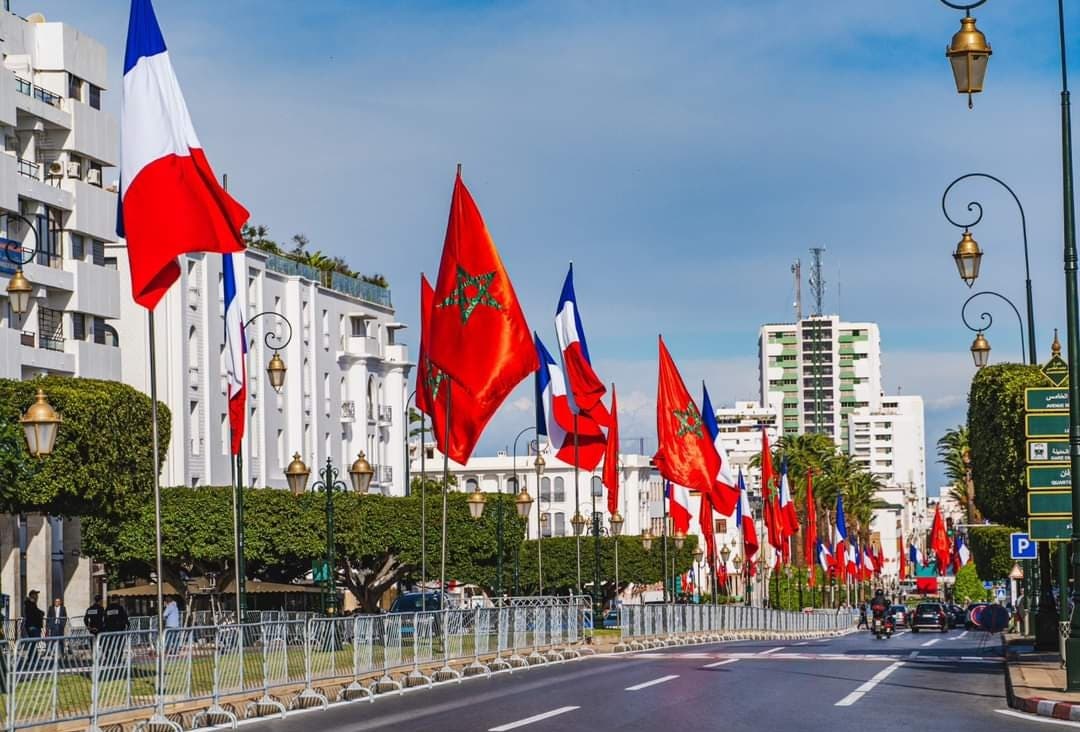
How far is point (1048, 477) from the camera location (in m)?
25.6

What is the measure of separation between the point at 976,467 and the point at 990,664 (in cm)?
566

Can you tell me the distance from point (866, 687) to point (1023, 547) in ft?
51.6

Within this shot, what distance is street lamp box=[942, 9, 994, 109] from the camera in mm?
20078

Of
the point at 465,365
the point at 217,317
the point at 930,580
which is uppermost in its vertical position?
the point at 217,317

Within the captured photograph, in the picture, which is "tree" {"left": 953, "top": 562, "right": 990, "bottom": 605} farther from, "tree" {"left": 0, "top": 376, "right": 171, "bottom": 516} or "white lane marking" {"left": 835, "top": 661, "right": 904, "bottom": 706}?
"white lane marking" {"left": 835, "top": 661, "right": 904, "bottom": 706}

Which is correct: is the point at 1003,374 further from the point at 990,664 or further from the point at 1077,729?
the point at 1077,729

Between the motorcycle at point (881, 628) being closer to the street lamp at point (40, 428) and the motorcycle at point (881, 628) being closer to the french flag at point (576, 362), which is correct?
the french flag at point (576, 362)

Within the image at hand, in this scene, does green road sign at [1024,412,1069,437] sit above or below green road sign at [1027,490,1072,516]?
→ above

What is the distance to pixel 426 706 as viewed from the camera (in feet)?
72.9

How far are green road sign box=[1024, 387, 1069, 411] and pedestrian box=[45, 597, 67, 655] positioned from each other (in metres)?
14.3

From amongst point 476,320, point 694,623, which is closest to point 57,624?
point 694,623

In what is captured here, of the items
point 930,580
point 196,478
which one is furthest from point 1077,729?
point 930,580

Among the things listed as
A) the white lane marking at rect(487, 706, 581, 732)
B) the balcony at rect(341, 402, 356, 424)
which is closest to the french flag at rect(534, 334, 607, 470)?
the white lane marking at rect(487, 706, 581, 732)

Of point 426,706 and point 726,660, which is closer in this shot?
point 426,706
